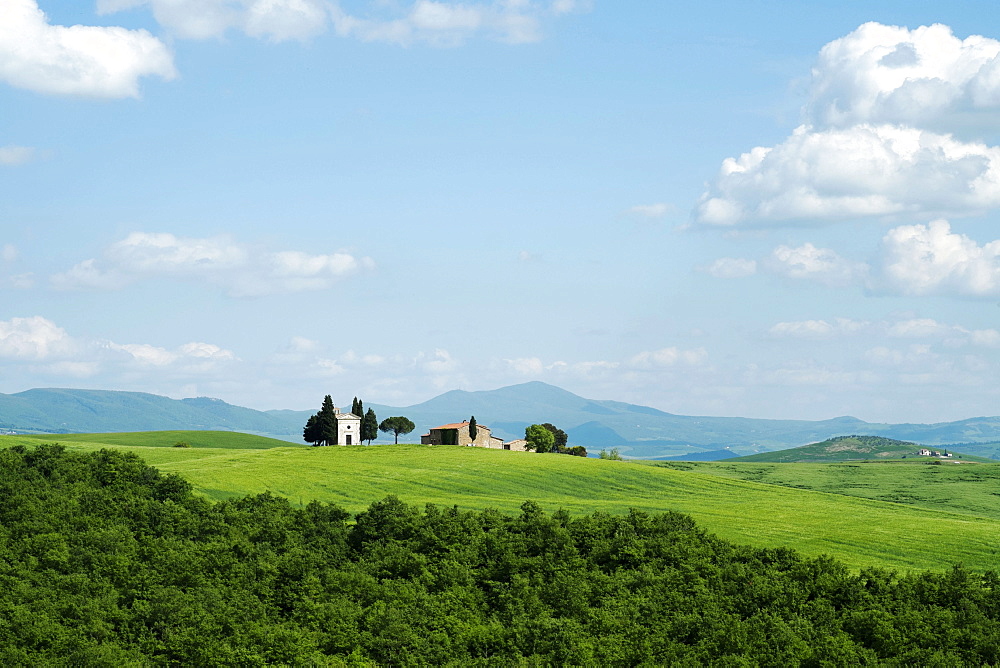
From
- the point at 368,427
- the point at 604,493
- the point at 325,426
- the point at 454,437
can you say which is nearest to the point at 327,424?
the point at 325,426

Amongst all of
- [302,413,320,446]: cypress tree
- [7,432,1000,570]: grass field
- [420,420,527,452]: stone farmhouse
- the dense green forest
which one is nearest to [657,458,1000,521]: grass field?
[7,432,1000,570]: grass field

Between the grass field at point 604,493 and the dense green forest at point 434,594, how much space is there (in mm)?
14416

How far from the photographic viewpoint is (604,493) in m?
120

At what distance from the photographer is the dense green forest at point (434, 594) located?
181 ft

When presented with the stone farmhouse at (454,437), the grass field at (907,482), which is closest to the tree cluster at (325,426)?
the stone farmhouse at (454,437)

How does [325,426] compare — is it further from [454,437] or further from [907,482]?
[907,482]

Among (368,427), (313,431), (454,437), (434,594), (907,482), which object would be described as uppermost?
(368,427)

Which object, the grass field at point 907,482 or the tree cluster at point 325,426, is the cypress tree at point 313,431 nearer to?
the tree cluster at point 325,426

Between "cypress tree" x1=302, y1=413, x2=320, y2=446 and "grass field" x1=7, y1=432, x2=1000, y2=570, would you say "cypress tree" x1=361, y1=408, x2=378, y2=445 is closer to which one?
"cypress tree" x1=302, y1=413, x2=320, y2=446

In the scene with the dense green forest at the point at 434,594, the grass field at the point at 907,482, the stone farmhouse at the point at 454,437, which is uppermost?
the stone farmhouse at the point at 454,437

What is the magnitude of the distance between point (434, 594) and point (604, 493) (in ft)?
188

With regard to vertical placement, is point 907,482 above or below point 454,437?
below

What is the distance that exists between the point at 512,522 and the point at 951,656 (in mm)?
38533

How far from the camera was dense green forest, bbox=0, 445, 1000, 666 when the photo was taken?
55.1 meters
